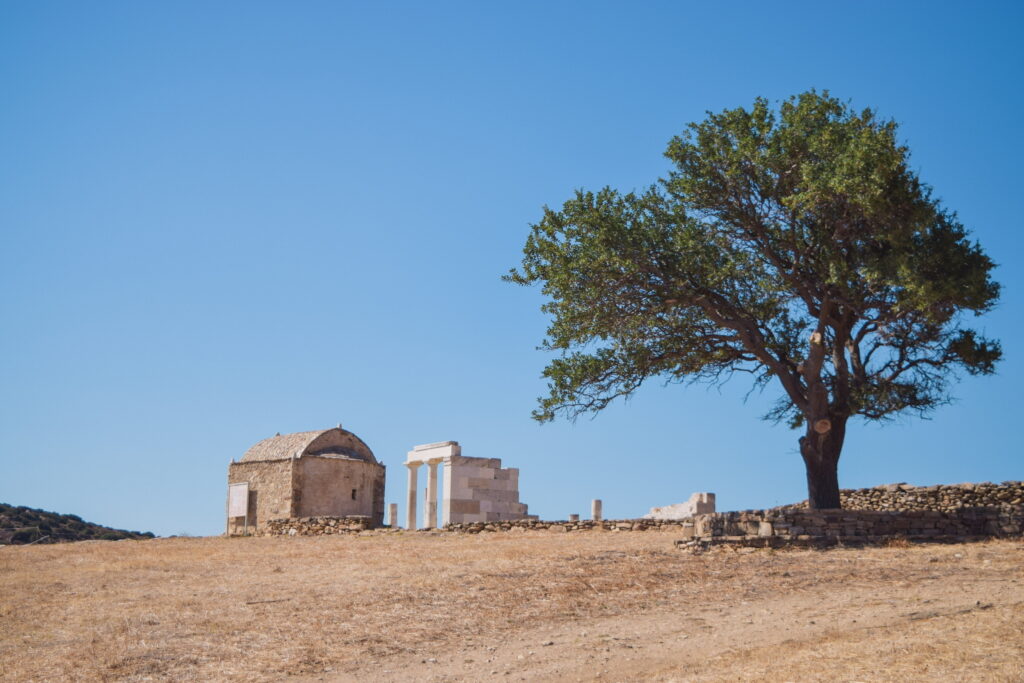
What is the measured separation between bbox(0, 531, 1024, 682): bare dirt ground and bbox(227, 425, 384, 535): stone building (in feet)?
64.0

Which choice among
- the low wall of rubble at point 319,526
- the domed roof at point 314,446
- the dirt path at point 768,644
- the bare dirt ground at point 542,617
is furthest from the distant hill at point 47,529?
the dirt path at point 768,644

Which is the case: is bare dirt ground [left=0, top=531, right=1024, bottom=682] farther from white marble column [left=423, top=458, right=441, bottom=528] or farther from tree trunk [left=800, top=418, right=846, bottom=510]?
white marble column [left=423, top=458, right=441, bottom=528]

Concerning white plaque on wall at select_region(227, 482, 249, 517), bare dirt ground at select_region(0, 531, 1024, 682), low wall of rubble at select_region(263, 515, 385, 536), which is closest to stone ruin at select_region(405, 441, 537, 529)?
low wall of rubble at select_region(263, 515, 385, 536)

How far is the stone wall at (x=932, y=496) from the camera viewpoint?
2645 centimetres

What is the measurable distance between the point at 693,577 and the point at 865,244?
10543 millimetres

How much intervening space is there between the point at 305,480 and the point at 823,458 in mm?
25061

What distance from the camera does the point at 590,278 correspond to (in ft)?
74.3

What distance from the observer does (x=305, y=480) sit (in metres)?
40.7

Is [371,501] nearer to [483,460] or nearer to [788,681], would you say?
[483,460]

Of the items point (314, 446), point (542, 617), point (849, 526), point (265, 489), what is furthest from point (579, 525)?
point (265, 489)

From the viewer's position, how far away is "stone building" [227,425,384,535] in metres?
40.6

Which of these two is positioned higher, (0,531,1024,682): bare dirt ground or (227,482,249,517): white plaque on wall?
(227,482,249,517): white plaque on wall

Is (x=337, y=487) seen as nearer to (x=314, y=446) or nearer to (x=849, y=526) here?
(x=314, y=446)

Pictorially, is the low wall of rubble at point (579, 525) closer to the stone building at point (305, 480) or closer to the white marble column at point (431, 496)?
the white marble column at point (431, 496)
